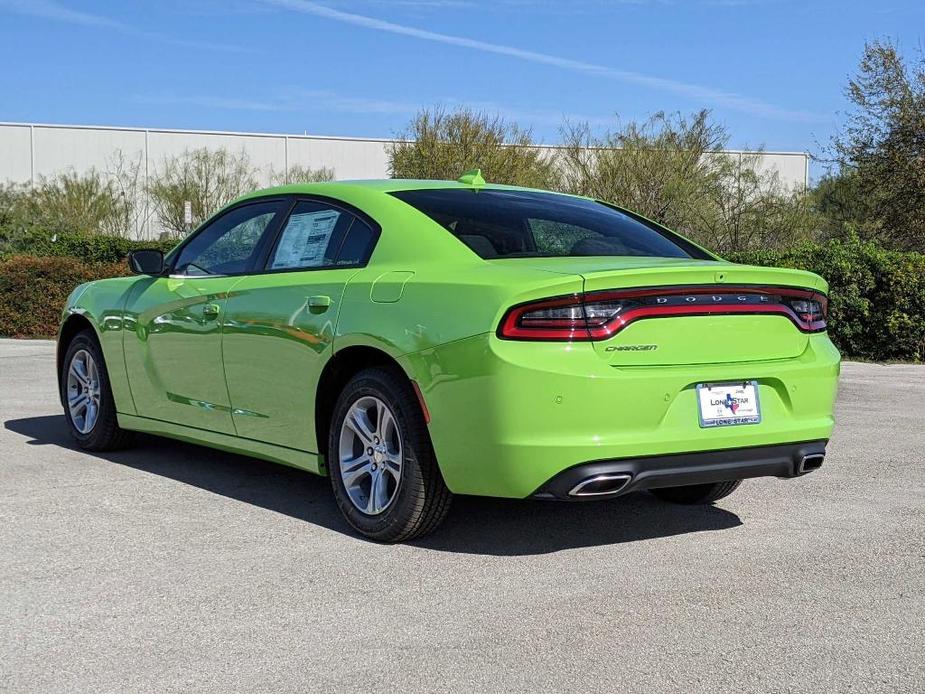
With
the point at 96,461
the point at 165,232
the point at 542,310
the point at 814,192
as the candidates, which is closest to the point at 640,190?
the point at 814,192

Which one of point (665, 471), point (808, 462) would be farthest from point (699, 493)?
point (665, 471)

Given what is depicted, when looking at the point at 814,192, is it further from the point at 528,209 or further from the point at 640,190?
the point at 528,209

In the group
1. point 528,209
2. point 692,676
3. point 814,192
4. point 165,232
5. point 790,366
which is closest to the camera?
point 692,676

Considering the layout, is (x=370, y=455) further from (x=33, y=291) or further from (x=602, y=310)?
(x=33, y=291)

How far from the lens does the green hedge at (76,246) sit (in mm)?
21859

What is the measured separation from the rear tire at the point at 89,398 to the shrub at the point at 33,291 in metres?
10.1

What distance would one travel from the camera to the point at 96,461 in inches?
286

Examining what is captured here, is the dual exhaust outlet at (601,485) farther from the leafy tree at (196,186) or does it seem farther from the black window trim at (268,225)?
the leafy tree at (196,186)

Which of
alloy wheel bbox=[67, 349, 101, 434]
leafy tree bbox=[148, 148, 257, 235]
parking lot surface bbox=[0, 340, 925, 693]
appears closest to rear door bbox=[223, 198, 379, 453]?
parking lot surface bbox=[0, 340, 925, 693]

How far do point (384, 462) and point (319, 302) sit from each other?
2.66 feet

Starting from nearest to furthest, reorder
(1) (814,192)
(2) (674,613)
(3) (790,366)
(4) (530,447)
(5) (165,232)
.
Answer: (2) (674,613), (4) (530,447), (3) (790,366), (1) (814,192), (5) (165,232)

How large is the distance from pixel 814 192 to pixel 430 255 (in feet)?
84.2

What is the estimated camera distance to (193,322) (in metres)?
6.36

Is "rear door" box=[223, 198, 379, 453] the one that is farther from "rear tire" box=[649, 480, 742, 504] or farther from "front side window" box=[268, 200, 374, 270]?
"rear tire" box=[649, 480, 742, 504]
